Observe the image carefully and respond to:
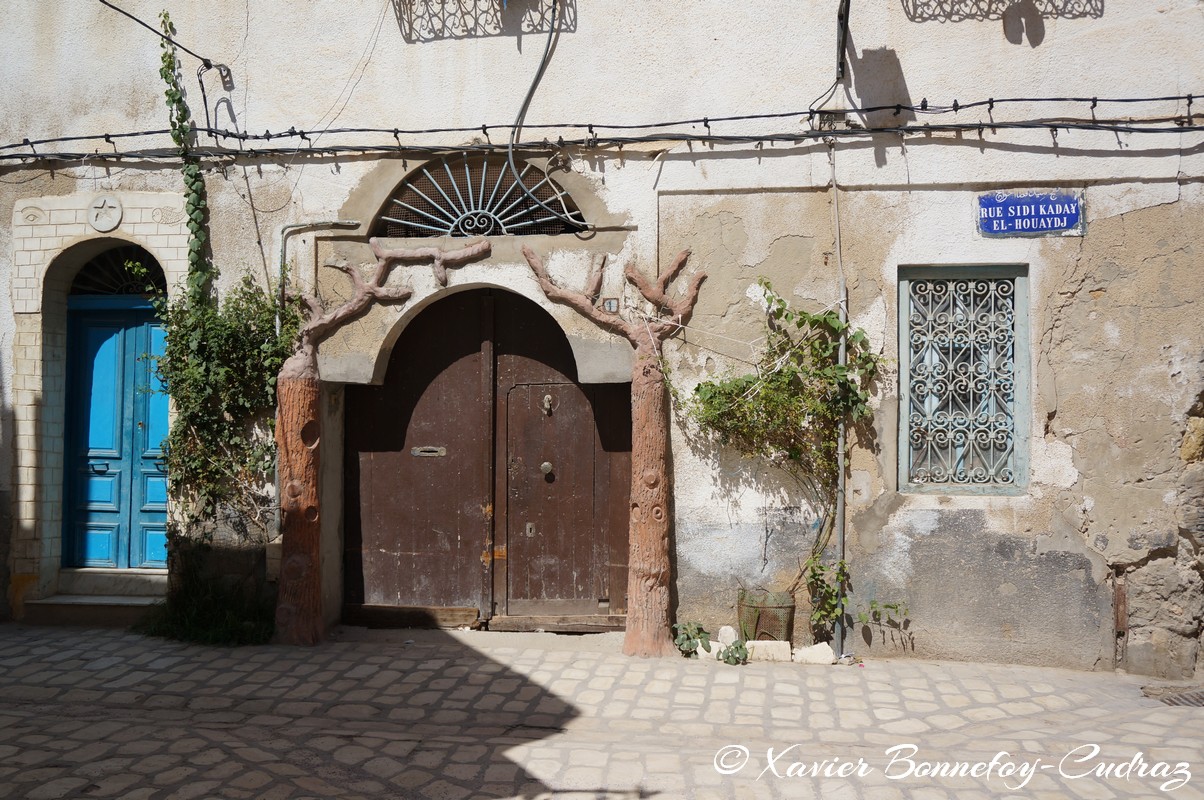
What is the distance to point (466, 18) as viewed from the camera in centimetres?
600

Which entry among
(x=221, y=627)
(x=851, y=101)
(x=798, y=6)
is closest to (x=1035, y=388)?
(x=851, y=101)

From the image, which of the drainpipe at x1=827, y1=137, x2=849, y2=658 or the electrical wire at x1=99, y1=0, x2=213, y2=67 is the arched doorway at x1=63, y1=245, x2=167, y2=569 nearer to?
the electrical wire at x1=99, y1=0, x2=213, y2=67

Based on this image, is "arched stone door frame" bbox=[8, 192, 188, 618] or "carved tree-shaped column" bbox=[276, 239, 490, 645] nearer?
"carved tree-shaped column" bbox=[276, 239, 490, 645]

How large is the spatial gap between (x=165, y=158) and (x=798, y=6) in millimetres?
4357

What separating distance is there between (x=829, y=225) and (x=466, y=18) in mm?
2759

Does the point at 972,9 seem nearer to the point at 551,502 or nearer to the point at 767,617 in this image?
the point at 767,617

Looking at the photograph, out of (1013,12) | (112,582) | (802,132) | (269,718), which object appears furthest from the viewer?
(112,582)

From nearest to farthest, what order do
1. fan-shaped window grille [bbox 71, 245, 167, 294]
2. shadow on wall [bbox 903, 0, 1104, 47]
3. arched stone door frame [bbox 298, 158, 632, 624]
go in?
1. shadow on wall [bbox 903, 0, 1104, 47]
2. arched stone door frame [bbox 298, 158, 632, 624]
3. fan-shaped window grille [bbox 71, 245, 167, 294]

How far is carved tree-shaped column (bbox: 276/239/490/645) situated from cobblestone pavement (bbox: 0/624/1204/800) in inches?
10.8

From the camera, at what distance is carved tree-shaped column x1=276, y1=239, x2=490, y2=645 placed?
19.1 ft

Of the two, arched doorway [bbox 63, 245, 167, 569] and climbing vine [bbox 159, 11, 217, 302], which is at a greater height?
climbing vine [bbox 159, 11, 217, 302]

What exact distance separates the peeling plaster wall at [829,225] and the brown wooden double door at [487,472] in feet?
1.00

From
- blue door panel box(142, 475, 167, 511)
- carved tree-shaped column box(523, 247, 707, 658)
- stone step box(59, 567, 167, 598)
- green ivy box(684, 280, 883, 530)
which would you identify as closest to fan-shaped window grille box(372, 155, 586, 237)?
carved tree-shaped column box(523, 247, 707, 658)

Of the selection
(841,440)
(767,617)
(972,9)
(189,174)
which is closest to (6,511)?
(189,174)
